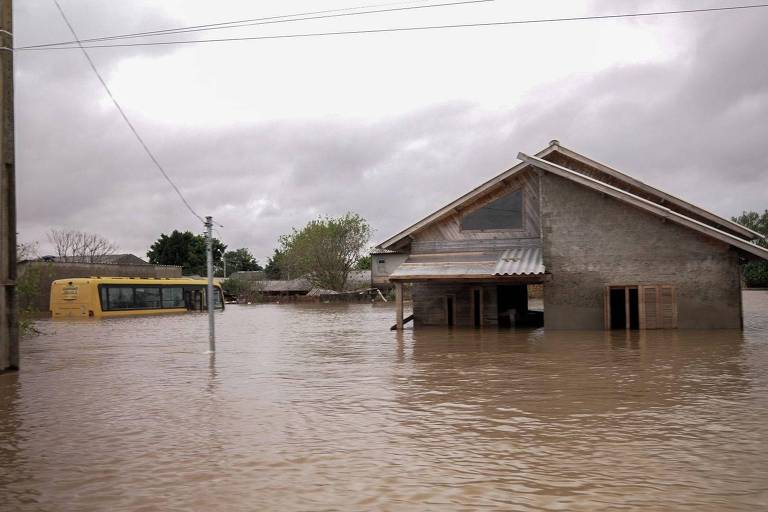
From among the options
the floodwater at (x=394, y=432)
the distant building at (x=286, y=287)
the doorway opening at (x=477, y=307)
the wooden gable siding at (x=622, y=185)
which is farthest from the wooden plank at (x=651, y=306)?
the distant building at (x=286, y=287)

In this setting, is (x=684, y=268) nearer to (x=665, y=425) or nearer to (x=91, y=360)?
(x=665, y=425)

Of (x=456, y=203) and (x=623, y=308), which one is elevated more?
(x=456, y=203)

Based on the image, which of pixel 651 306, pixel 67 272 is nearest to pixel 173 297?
pixel 67 272

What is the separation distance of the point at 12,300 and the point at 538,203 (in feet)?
54.0

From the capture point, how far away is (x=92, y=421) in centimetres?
888

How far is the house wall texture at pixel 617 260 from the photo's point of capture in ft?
68.4

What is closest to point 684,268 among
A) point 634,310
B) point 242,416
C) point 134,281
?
point 634,310

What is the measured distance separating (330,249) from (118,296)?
34.9 m

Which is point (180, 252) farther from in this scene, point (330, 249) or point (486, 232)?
point (486, 232)

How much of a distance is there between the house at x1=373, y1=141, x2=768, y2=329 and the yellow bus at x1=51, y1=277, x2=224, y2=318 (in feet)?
61.2

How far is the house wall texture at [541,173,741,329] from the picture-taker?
821 inches

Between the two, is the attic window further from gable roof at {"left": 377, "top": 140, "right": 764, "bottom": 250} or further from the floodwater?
the floodwater

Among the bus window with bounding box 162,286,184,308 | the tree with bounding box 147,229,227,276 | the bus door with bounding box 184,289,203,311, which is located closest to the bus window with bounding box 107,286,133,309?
the bus window with bounding box 162,286,184,308

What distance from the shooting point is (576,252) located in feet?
72.7
